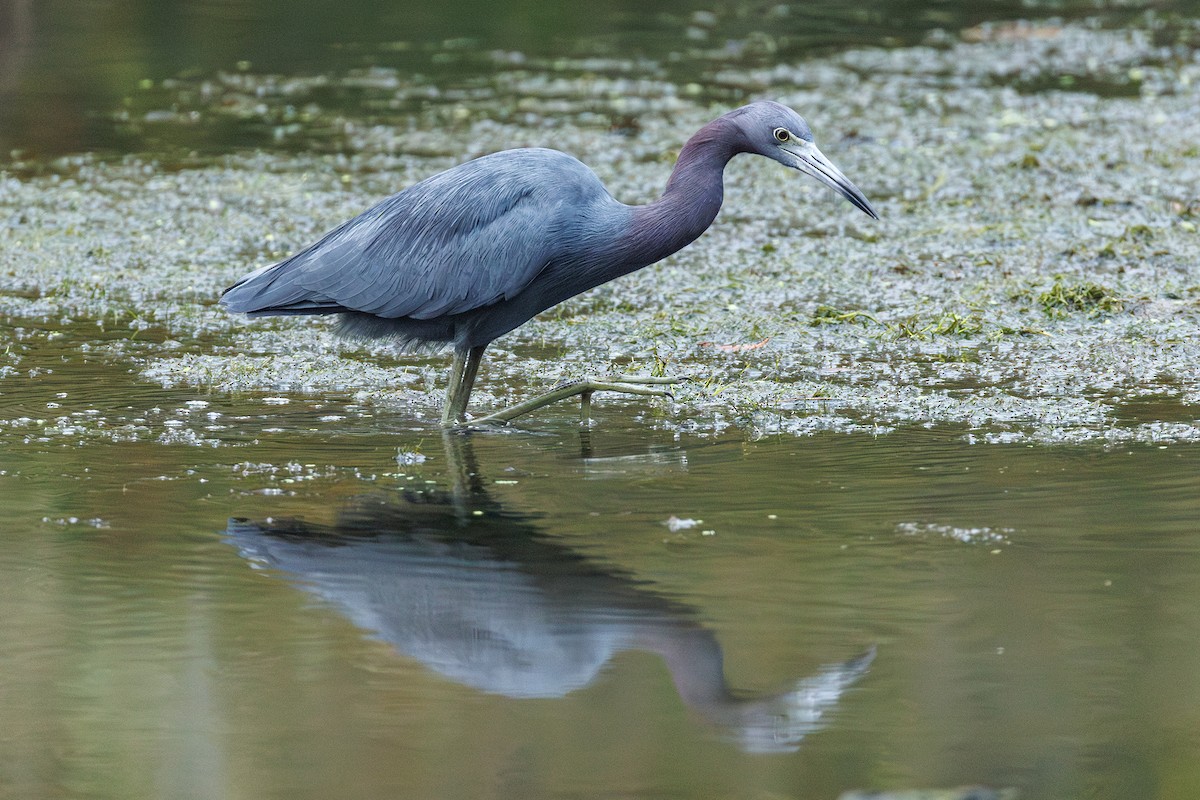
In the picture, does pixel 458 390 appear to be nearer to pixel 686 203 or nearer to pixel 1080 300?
pixel 686 203

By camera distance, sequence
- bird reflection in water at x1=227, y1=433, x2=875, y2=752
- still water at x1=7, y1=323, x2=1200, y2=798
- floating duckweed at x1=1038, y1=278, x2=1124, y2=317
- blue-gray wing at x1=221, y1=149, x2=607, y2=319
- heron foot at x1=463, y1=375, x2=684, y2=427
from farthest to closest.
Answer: floating duckweed at x1=1038, y1=278, x2=1124, y2=317 → heron foot at x1=463, y1=375, x2=684, y2=427 → blue-gray wing at x1=221, y1=149, x2=607, y2=319 → bird reflection in water at x1=227, y1=433, x2=875, y2=752 → still water at x1=7, y1=323, x2=1200, y2=798

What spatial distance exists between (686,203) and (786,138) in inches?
17.5

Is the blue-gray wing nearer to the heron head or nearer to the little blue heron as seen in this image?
the little blue heron

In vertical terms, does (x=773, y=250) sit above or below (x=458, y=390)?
above

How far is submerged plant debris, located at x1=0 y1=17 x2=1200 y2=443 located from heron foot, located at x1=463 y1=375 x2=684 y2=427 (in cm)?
14

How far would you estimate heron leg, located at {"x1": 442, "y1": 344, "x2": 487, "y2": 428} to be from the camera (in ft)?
21.2

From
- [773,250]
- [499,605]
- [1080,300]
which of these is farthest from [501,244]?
[773,250]

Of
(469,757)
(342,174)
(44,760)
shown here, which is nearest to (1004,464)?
(469,757)

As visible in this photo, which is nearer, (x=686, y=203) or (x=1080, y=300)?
(x=686, y=203)

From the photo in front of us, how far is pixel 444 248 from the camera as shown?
254 inches

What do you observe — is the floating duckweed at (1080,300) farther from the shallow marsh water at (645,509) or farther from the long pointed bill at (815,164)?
the long pointed bill at (815,164)

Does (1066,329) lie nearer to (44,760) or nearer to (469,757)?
(469,757)

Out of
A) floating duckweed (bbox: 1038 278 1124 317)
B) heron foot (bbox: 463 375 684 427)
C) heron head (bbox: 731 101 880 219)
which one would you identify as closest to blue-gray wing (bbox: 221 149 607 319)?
heron foot (bbox: 463 375 684 427)

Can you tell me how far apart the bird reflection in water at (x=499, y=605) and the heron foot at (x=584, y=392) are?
0.84 meters
